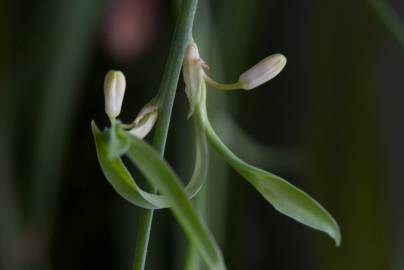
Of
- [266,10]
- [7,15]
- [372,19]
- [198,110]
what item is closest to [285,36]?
[266,10]

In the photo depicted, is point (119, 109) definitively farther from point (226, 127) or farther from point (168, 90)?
point (226, 127)

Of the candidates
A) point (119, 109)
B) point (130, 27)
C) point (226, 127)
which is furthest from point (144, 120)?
point (130, 27)

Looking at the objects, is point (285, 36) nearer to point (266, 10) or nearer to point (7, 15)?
point (266, 10)

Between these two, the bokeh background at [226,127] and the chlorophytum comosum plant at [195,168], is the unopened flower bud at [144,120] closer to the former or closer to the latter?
the chlorophytum comosum plant at [195,168]

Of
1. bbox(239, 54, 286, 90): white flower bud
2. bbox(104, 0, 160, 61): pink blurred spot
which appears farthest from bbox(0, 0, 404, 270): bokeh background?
bbox(239, 54, 286, 90): white flower bud

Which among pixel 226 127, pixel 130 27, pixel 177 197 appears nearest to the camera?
pixel 177 197

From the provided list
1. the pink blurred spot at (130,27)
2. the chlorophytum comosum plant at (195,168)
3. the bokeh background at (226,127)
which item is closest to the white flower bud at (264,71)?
the chlorophytum comosum plant at (195,168)

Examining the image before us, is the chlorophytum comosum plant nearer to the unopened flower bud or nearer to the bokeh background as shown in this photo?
the unopened flower bud

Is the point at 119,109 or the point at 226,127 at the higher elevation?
the point at 119,109

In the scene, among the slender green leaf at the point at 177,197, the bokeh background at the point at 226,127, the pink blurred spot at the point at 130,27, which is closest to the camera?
the slender green leaf at the point at 177,197
